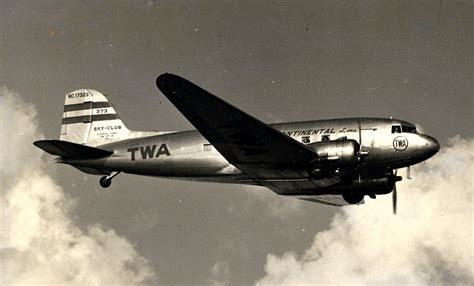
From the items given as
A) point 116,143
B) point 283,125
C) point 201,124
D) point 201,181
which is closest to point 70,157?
point 116,143

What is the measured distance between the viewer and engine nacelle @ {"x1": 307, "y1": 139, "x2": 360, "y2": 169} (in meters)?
13.7

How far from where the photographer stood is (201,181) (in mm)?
16625

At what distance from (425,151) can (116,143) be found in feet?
28.1

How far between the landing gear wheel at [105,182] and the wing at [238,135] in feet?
12.7

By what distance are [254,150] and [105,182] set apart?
479 centimetres

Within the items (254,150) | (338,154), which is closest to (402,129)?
(338,154)

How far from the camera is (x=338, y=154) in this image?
1376cm

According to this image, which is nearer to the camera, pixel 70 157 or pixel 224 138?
pixel 224 138

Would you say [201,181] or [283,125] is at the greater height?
[283,125]

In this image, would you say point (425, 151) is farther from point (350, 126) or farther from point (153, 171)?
point (153, 171)

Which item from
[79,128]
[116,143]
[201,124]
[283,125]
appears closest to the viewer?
[201,124]

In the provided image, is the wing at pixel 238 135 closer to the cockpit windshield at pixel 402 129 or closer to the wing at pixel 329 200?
the cockpit windshield at pixel 402 129

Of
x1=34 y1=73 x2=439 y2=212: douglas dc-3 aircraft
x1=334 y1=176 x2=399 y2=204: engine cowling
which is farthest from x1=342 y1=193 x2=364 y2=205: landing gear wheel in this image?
x1=334 y1=176 x2=399 y2=204: engine cowling

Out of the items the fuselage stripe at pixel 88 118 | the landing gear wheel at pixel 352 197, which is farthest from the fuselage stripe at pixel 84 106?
the landing gear wheel at pixel 352 197
